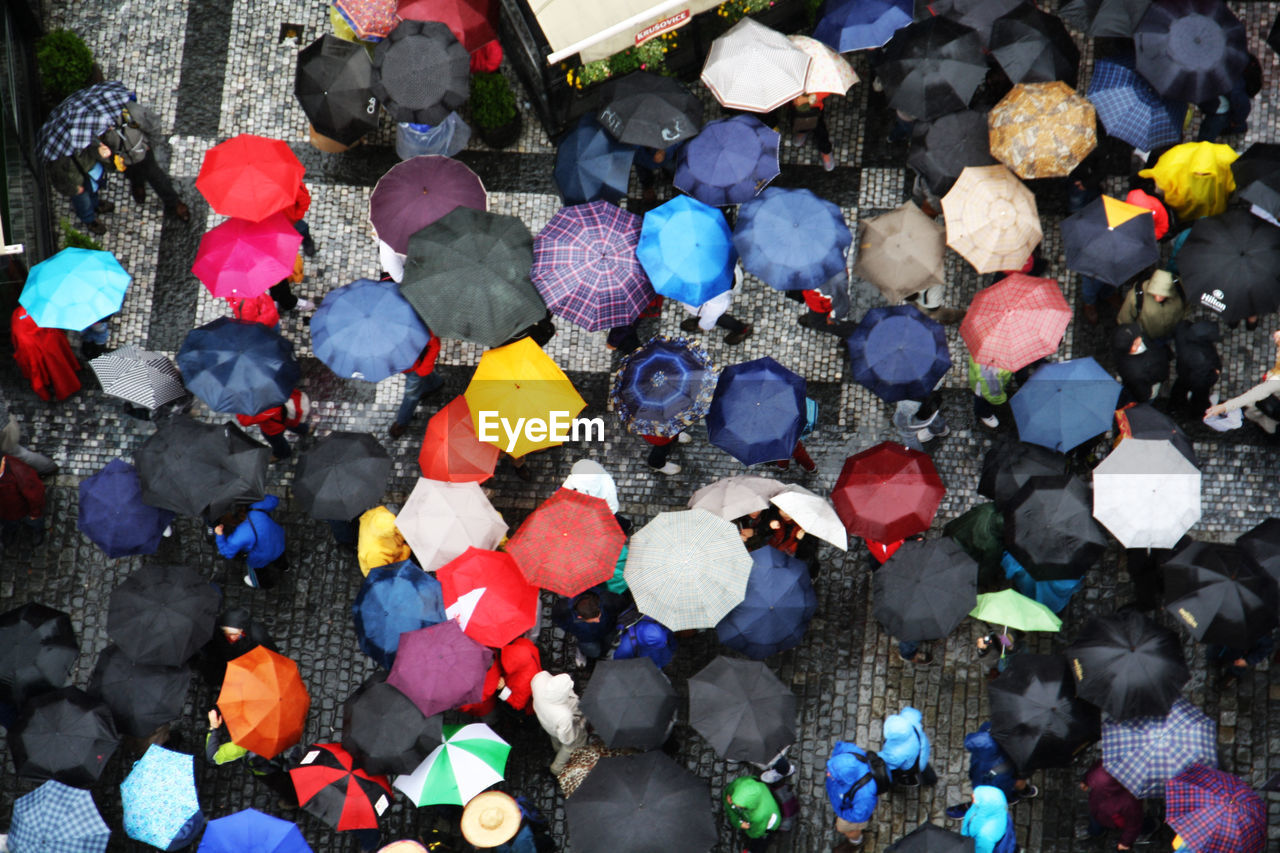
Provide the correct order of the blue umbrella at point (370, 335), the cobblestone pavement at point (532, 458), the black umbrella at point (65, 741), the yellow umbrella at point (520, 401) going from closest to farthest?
the black umbrella at point (65, 741) → the yellow umbrella at point (520, 401) → the blue umbrella at point (370, 335) → the cobblestone pavement at point (532, 458)

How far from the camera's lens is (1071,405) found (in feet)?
40.6

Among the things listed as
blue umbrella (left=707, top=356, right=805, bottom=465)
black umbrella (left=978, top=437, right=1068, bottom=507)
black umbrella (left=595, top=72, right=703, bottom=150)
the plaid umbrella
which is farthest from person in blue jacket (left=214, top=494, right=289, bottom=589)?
the plaid umbrella

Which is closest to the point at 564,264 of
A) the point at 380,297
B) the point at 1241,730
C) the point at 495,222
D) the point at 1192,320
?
the point at 495,222

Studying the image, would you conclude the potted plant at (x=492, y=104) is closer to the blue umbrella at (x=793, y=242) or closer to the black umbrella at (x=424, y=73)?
the black umbrella at (x=424, y=73)

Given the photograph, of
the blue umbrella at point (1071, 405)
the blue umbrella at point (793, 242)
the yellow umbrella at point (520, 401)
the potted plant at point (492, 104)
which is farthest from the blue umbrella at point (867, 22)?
the yellow umbrella at point (520, 401)

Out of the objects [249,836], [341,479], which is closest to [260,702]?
[249,836]

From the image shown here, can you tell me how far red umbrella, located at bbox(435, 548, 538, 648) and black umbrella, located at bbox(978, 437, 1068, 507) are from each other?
173 inches

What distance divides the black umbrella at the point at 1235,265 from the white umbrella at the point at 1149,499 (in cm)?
169

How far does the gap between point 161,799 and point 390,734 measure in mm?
2016

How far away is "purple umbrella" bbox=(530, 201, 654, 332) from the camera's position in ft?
42.4

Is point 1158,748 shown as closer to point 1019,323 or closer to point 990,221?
point 1019,323

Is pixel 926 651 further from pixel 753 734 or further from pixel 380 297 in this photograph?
pixel 380 297

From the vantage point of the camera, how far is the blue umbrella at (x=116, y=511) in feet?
41.3

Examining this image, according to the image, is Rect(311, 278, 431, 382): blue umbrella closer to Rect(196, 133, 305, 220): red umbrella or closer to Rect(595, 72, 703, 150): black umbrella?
Rect(196, 133, 305, 220): red umbrella
